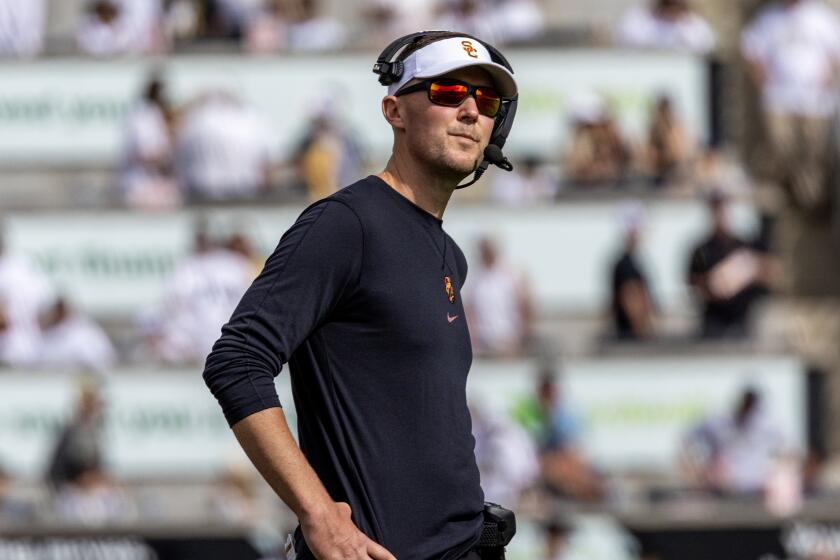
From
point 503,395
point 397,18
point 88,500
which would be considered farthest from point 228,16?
point 88,500

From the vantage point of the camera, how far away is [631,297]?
553 inches

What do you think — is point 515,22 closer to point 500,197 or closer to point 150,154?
point 500,197

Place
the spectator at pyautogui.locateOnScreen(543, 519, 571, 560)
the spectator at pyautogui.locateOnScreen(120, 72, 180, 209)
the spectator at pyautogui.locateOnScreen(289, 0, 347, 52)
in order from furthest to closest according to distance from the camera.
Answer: the spectator at pyautogui.locateOnScreen(289, 0, 347, 52) < the spectator at pyautogui.locateOnScreen(120, 72, 180, 209) < the spectator at pyautogui.locateOnScreen(543, 519, 571, 560)

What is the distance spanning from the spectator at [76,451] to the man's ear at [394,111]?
29.9 feet

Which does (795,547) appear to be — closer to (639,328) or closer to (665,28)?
(639,328)

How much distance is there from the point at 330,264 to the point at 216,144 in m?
11.4

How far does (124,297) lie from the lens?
49.6 feet

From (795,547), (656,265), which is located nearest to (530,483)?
(795,547)

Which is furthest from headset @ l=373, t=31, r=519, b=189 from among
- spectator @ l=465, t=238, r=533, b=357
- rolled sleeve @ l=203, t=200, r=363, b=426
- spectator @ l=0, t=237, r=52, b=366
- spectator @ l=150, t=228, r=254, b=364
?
spectator @ l=0, t=237, r=52, b=366

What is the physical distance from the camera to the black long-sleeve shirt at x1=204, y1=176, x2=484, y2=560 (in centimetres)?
356

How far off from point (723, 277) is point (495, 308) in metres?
1.70

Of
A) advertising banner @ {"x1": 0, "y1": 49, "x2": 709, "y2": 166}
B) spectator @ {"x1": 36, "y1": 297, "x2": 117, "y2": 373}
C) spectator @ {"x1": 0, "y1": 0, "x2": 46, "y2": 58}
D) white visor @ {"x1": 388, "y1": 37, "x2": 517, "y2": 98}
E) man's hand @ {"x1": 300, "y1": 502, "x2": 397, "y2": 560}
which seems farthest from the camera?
spectator @ {"x1": 0, "y1": 0, "x2": 46, "y2": 58}

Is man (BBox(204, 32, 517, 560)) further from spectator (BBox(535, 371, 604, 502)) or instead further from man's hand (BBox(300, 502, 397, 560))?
spectator (BBox(535, 371, 604, 502))

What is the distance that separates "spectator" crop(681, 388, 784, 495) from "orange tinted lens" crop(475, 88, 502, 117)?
29.5ft
